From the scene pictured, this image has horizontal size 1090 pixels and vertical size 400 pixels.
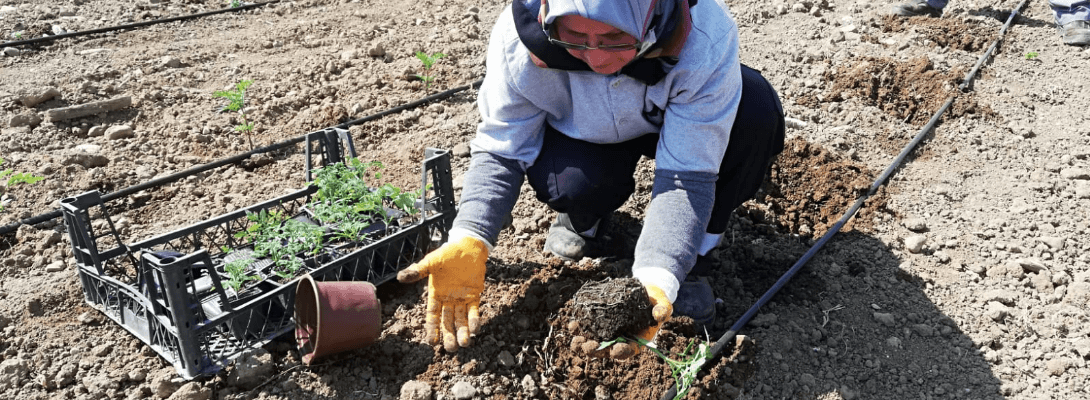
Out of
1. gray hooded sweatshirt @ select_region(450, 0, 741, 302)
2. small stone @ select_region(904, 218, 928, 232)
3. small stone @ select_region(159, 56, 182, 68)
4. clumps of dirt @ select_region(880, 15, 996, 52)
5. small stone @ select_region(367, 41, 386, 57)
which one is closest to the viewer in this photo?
gray hooded sweatshirt @ select_region(450, 0, 741, 302)

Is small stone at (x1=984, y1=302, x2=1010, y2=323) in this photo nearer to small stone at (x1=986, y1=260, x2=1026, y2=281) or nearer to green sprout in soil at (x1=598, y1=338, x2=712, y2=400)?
small stone at (x1=986, y1=260, x2=1026, y2=281)

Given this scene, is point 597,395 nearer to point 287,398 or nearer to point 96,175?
point 287,398

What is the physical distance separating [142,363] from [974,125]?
370 centimetres

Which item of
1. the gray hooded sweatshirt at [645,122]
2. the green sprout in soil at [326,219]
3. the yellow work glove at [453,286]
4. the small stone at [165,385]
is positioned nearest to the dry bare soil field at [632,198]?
the small stone at [165,385]

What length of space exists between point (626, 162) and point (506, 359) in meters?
0.72

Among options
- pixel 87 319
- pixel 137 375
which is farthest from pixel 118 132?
pixel 137 375

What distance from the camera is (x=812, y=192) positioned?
3.10 m

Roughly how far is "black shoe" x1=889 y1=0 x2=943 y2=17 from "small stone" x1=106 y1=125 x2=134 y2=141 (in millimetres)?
4616

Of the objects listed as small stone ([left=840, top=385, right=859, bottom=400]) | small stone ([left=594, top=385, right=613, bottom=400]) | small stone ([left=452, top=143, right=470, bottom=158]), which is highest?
small stone ([left=452, top=143, right=470, bottom=158])

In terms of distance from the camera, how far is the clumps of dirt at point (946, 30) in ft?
14.7

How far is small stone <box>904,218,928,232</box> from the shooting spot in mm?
2855

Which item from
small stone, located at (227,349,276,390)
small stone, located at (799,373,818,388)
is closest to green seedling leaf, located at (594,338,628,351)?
small stone, located at (799,373,818,388)

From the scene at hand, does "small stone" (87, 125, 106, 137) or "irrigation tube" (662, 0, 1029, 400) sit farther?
"small stone" (87, 125, 106, 137)

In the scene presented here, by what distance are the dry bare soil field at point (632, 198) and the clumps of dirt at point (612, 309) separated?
0.23 meters
